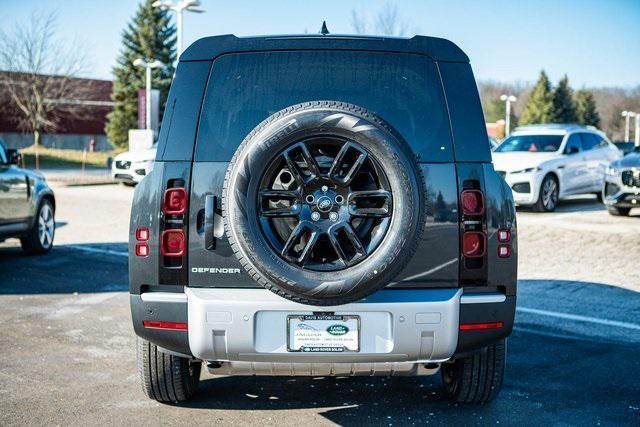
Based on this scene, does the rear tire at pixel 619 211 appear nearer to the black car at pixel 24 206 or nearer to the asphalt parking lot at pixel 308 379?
the asphalt parking lot at pixel 308 379

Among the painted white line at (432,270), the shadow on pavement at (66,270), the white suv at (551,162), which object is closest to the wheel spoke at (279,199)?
the painted white line at (432,270)

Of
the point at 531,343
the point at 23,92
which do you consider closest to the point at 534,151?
the point at 531,343

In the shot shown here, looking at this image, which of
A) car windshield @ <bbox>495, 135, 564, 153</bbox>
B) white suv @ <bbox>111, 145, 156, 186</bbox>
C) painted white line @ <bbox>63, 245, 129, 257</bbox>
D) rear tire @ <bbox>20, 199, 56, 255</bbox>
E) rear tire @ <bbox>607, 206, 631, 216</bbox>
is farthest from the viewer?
white suv @ <bbox>111, 145, 156, 186</bbox>

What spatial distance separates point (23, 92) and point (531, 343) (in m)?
48.9

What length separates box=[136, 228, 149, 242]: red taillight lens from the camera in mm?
3855

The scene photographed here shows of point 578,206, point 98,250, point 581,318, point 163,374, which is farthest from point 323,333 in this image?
point 578,206

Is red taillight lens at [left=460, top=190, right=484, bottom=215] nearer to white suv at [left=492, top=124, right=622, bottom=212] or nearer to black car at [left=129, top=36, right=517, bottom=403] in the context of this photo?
black car at [left=129, top=36, right=517, bottom=403]

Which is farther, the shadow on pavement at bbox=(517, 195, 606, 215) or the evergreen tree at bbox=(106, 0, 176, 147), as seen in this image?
the evergreen tree at bbox=(106, 0, 176, 147)

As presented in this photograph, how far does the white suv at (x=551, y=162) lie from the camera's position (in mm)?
15594

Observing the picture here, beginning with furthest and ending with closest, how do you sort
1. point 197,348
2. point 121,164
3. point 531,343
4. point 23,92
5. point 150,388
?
point 23,92 → point 121,164 → point 531,343 → point 150,388 → point 197,348

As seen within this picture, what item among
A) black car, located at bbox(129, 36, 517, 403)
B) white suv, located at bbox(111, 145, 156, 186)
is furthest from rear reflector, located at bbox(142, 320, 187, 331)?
white suv, located at bbox(111, 145, 156, 186)

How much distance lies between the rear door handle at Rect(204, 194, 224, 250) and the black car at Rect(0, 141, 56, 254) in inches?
261

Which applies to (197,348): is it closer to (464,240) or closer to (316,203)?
(316,203)

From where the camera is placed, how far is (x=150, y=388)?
169 inches
